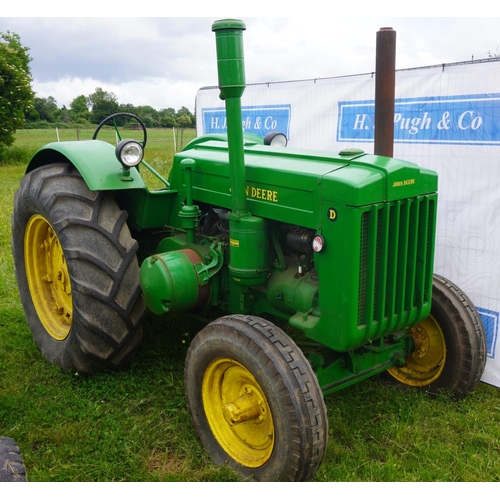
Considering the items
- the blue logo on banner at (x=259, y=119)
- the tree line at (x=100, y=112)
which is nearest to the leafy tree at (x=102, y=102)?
the tree line at (x=100, y=112)

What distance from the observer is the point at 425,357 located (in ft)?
11.9

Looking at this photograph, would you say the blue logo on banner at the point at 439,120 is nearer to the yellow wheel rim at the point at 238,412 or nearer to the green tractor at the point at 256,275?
the green tractor at the point at 256,275

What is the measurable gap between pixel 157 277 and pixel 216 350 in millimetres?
649

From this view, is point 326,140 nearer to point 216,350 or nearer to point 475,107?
point 475,107

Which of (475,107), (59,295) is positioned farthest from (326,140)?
(59,295)

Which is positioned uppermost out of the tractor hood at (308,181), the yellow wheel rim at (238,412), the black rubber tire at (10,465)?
the tractor hood at (308,181)

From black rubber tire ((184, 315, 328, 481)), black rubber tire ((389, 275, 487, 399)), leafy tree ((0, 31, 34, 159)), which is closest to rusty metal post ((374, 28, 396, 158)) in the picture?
black rubber tire ((389, 275, 487, 399))

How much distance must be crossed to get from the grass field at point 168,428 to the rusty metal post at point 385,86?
1.61 m

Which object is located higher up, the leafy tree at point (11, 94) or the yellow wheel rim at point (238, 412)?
the leafy tree at point (11, 94)

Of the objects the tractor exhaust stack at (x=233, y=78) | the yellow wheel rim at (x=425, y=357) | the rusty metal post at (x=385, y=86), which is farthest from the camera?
the yellow wheel rim at (x=425, y=357)

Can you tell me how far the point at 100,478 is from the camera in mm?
2816

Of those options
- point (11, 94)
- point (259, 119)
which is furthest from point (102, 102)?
point (259, 119)

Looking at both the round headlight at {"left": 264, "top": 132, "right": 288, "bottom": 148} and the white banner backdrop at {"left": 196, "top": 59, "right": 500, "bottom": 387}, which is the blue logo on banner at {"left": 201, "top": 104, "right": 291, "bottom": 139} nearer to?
the white banner backdrop at {"left": 196, "top": 59, "right": 500, "bottom": 387}

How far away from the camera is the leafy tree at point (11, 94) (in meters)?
17.1
